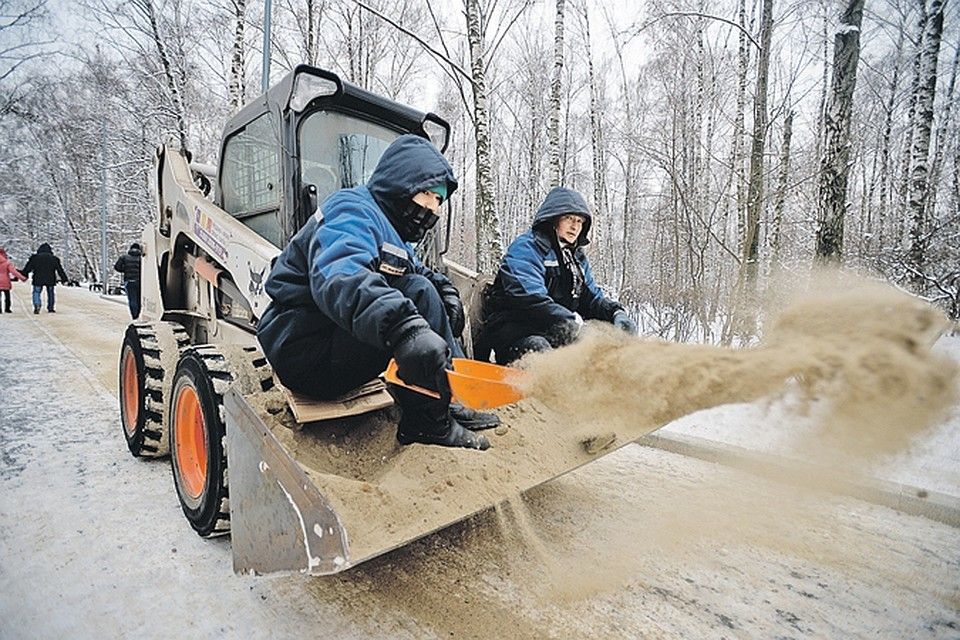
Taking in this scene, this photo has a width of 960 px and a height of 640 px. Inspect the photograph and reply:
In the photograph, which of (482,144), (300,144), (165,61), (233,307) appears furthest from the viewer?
(165,61)

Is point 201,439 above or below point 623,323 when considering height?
below

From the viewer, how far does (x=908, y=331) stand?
1.47 m

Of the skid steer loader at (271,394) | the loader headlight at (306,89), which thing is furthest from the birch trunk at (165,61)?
the loader headlight at (306,89)

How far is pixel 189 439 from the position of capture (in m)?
3.04

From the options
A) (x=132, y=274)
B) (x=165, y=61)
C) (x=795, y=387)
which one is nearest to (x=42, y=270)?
(x=132, y=274)

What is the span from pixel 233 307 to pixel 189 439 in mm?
1115

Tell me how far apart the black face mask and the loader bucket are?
0.96 meters

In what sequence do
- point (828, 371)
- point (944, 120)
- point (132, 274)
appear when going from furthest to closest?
point (944, 120)
point (132, 274)
point (828, 371)

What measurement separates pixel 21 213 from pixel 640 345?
54043 mm

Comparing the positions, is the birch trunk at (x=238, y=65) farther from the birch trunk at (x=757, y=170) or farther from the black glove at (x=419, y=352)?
the black glove at (x=419, y=352)

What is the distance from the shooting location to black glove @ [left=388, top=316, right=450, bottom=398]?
184 cm

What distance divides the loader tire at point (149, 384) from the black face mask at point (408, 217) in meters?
2.23

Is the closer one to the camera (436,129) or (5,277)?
(436,129)

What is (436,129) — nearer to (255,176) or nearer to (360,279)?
(255,176)
